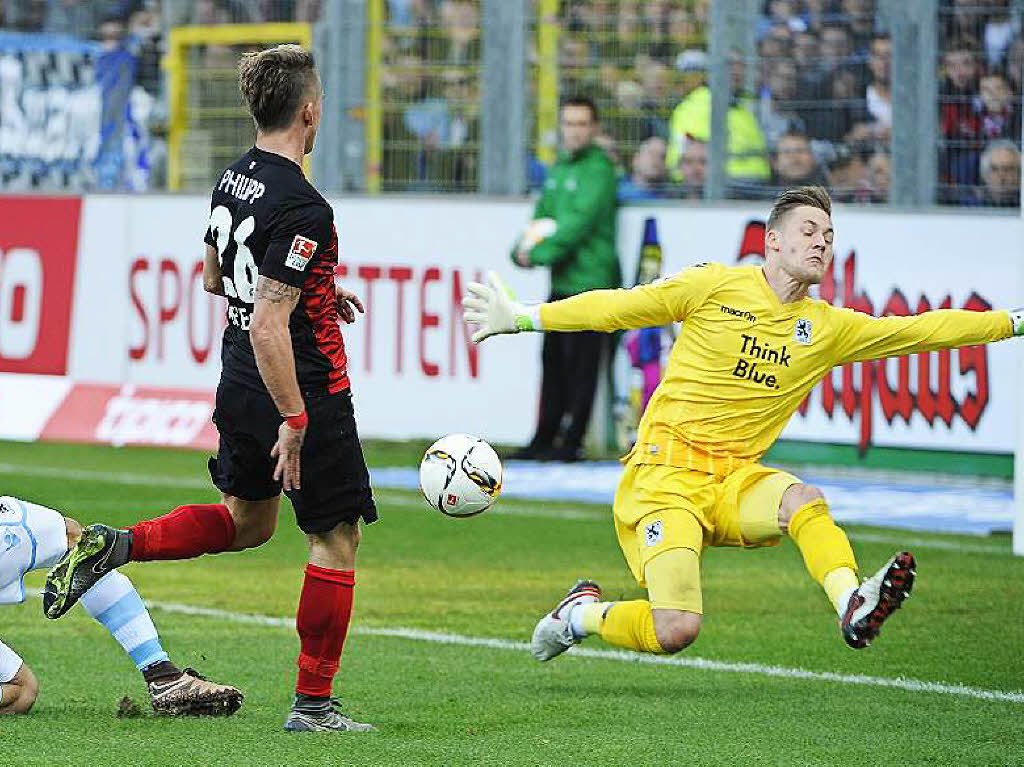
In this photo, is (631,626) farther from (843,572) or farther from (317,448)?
(317,448)

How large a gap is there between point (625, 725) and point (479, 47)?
9.95 metres

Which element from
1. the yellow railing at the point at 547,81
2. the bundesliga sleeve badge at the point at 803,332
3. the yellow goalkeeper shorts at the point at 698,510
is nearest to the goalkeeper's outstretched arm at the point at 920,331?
the bundesliga sleeve badge at the point at 803,332

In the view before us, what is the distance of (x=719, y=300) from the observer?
762cm

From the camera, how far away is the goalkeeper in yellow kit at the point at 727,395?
7.35 metres

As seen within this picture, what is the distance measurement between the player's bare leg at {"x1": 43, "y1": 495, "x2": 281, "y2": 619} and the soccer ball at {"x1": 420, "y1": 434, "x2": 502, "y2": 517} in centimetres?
54

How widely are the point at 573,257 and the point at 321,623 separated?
855cm

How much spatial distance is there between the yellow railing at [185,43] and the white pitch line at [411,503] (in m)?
3.92

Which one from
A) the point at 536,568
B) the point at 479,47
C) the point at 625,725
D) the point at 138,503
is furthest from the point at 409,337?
the point at 625,725

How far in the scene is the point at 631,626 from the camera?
7484mm

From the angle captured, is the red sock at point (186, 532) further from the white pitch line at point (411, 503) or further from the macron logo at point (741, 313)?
the white pitch line at point (411, 503)

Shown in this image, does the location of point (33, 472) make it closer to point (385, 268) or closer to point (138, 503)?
point (138, 503)

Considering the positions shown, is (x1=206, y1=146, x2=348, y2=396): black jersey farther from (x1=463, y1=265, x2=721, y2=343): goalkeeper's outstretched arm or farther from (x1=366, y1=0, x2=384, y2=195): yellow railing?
(x1=366, y1=0, x2=384, y2=195): yellow railing

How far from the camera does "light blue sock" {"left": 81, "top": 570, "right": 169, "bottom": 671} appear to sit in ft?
23.0

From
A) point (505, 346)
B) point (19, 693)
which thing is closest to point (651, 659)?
point (19, 693)
